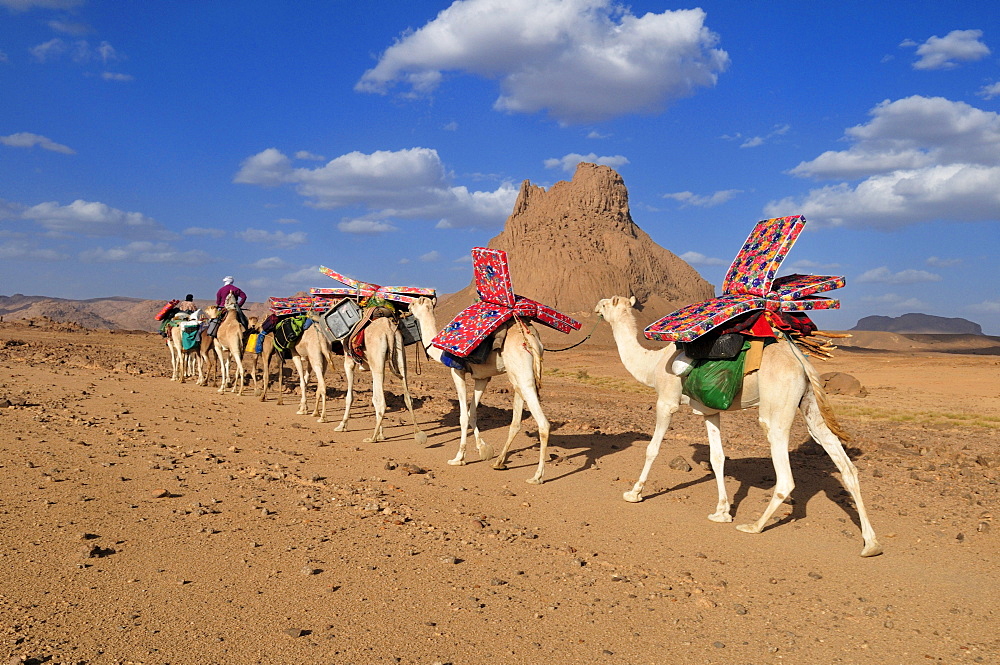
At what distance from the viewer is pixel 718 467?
8.16 meters

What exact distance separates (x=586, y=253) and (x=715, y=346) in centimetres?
11000

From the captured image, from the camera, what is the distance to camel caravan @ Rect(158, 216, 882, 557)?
7.18 m

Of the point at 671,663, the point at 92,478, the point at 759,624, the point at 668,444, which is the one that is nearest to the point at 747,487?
the point at 668,444

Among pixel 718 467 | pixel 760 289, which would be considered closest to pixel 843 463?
pixel 718 467

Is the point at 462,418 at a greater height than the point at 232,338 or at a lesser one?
lesser

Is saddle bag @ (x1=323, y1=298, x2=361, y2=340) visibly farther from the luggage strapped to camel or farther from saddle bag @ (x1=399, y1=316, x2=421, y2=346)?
the luggage strapped to camel

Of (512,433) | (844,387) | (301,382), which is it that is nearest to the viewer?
(512,433)

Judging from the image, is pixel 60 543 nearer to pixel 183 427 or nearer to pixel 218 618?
pixel 218 618

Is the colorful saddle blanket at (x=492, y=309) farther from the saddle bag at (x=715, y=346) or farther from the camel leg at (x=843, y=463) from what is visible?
the camel leg at (x=843, y=463)

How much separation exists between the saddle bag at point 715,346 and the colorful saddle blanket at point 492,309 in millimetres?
2327

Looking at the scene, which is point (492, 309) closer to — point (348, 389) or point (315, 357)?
point (348, 389)

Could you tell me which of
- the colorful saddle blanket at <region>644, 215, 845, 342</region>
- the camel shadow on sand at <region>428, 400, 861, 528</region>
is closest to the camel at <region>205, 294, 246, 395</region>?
the camel shadow on sand at <region>428, 400, 861, 528</region>

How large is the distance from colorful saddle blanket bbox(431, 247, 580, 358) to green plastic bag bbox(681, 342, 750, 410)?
8.18ft

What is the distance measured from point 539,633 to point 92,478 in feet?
19.7
